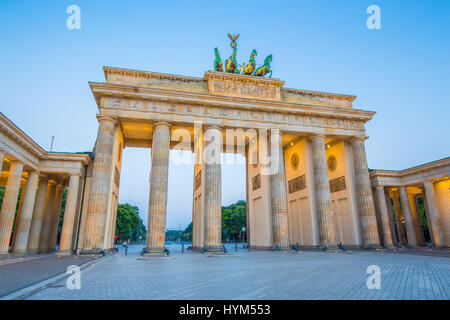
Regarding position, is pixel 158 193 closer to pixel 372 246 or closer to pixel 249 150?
pixel 249 150

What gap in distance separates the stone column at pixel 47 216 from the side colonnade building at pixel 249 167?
0.14 meters

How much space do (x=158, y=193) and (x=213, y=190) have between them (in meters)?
4.57

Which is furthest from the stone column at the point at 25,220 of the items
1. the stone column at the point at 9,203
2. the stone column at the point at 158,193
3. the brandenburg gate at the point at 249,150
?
the stone column at the point at 158,193

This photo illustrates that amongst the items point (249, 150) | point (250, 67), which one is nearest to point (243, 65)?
point (250, 67)

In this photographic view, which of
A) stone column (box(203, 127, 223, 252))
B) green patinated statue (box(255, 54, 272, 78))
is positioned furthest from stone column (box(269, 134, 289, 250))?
green patinated statue (box(255, 54, 272, 78))

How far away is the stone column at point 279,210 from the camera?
78.7ft

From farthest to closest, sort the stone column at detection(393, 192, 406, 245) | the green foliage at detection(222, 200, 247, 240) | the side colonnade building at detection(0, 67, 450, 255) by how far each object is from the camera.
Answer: the green foliage at detection(222, 200, 247, 240)
the stone column at detection(393, 192, 406, 245)
the side colonnade building at detection(0, 67, 450, 255)

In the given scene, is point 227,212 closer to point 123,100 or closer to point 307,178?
point 307,178

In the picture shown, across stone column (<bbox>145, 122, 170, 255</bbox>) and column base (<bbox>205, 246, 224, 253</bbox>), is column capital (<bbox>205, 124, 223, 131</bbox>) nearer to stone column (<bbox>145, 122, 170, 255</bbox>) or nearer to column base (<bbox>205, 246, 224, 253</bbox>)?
stone column (<bbox>145, 122, 170, 255</bbox>)

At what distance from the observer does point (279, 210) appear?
966 inches

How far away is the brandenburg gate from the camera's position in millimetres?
22047

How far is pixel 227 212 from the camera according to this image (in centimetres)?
8331

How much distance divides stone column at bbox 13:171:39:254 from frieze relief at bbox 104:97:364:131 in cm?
864

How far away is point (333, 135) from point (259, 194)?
979 cm
